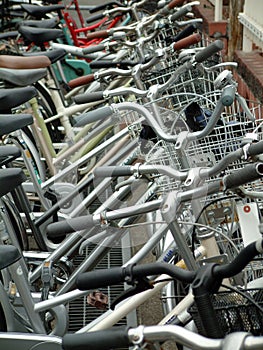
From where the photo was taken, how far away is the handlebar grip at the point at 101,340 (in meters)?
1.75

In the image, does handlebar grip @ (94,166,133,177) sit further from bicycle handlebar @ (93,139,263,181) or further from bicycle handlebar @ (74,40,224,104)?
bicycle handlebar @ (74,40,224,104)

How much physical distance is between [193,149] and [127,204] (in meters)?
0.44

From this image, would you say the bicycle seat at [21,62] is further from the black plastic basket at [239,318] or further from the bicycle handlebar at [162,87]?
the black plastic basket at [239,318]

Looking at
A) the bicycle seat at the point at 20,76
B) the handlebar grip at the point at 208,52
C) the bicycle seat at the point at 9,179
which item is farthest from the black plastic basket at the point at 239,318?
the bicycle seat at the point at 20,76

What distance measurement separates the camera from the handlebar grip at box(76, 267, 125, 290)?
1.95m

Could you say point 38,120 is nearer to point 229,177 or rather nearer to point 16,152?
point 16,152

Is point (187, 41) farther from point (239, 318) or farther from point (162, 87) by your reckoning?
point (239, 318)

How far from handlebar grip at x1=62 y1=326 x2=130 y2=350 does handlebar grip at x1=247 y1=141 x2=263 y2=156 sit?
2.97ft

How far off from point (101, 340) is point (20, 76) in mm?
3288

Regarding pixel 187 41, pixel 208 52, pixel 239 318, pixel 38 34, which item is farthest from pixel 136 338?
pixel 38 34

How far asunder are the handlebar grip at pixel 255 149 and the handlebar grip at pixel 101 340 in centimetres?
91

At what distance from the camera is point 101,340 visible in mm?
1766

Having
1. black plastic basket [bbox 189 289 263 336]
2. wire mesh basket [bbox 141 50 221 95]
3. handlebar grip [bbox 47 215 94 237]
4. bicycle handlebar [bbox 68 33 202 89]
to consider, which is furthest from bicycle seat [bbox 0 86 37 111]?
black plastic basket [bbox 189 289 263 336]

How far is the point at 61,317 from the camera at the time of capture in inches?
138
